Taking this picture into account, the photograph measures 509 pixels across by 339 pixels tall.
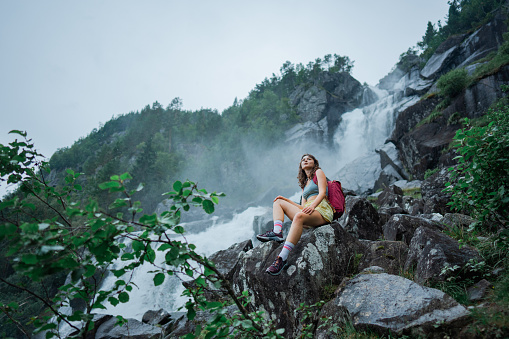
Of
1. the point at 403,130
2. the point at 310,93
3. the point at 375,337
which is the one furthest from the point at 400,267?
the point at 310,93

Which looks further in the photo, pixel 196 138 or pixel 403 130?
pixel 196 138

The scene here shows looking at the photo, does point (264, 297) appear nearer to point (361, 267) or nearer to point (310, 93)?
point (361, 267)

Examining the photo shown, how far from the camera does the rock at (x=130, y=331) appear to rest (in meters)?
5.52

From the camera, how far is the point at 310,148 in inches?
1891

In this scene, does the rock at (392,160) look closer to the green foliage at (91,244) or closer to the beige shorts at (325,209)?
the beige shorts at (325,209)

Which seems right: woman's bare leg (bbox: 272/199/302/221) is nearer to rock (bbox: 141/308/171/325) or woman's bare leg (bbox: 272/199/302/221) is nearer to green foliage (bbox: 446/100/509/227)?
green foliage (bbox: 446/100/509/227)

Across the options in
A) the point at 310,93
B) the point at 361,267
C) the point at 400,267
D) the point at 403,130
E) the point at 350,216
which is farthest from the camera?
the point at 310,93

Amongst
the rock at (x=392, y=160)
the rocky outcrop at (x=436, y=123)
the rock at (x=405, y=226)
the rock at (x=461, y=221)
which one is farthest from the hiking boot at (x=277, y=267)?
the rock at (x=392, y=160)

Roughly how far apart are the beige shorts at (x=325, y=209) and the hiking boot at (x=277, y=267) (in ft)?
3.74

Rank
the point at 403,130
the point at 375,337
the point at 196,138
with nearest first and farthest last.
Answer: the point at 375,337 < the point at 403,130 < the point at 196,138

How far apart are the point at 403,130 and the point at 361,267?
23.9 m

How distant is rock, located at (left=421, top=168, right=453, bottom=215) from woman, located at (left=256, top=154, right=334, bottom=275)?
215 inches

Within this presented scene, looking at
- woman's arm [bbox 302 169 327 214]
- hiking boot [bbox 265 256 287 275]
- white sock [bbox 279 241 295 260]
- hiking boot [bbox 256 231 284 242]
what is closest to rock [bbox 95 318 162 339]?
hiking boot [bbox 256 231 284 242]

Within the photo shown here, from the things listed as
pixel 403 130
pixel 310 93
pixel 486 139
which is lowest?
pixel 403 130
